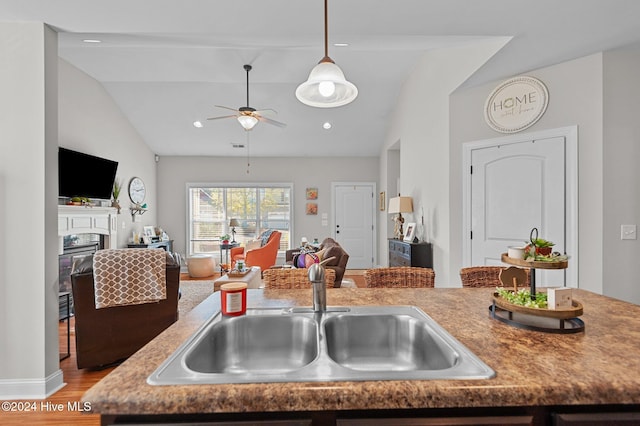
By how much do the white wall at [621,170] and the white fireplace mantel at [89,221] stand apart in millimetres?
5792

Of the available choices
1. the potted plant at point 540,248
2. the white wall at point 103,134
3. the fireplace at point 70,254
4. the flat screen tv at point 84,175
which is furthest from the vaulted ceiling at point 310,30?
the fireplace at point 70,254

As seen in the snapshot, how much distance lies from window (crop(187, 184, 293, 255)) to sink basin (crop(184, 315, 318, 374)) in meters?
6.05

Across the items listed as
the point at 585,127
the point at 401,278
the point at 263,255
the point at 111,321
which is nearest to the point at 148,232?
the point at 263,255

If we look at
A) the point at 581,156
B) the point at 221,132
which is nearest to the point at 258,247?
the point at 221,132

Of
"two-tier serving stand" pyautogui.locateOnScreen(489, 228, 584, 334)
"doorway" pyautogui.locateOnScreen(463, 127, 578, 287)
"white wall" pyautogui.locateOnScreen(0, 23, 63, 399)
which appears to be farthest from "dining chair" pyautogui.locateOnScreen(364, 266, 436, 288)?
"white wall" pyautogui.locateOnScreen(0, 23, 63, 399)

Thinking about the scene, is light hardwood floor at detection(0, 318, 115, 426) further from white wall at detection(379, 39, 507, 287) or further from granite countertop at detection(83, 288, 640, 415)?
white wall at detection(379, 39, 507, 287)

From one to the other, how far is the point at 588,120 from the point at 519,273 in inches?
90.5

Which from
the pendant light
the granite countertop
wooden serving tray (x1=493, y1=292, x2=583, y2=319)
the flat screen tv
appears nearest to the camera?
the granite countertop

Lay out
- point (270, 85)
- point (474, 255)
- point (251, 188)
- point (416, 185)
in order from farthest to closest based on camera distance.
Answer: point (251, 188) < point (270, 85) < point (416, 185) < point (474, 255)

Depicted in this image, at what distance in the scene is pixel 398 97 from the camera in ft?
18.0

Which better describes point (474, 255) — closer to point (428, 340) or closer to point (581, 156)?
point (581, 156)

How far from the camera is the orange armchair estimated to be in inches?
226

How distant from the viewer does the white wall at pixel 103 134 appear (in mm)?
4312

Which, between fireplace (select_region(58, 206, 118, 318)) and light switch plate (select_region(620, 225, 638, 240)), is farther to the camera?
Answer: fireplace (select_region(58, 206, 118, 318))
